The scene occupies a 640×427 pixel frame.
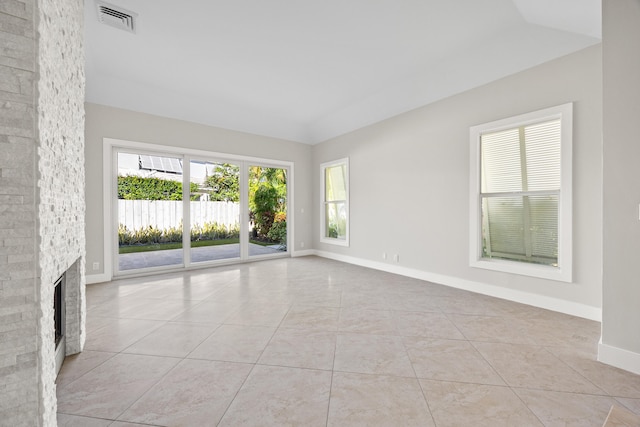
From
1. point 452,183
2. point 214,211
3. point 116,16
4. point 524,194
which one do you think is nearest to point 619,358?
point 524,194

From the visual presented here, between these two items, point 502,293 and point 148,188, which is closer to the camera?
point 502,293

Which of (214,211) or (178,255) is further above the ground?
(214,211)

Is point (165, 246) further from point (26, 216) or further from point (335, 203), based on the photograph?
point (26, 216)

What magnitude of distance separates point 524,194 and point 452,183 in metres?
0.90

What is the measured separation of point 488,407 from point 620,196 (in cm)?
182

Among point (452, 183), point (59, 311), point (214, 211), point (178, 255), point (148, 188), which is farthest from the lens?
point (214, 211)

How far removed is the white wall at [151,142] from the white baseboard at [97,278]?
33mm

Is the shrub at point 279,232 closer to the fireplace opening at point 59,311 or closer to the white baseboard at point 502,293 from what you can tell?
the white baseboard at point 502,293

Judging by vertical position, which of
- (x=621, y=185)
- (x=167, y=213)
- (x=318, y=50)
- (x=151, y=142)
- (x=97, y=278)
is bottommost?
(x=97, y=278)

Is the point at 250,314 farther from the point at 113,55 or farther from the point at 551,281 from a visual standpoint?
the point at 113,55

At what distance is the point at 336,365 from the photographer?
6.68ft

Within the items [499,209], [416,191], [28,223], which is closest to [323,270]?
[416,191]


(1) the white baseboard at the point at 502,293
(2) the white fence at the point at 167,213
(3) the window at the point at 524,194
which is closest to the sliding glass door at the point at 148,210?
(2) the white fence at the point at 167,213

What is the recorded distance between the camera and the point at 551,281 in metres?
3.16
